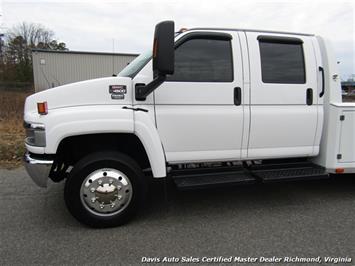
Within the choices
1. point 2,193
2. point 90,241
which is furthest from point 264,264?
point 2,193

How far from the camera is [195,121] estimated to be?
3.32 metres

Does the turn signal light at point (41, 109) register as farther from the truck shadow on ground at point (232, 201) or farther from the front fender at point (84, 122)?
the truck shadow on ground at point (232, 201)

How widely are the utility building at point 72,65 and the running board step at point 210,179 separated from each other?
22.2 metres

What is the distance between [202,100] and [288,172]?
4.82ft

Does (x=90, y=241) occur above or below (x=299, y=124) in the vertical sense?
below

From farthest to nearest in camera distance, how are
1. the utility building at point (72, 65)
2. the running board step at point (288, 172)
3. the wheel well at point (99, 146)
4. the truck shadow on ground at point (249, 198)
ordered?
the utility building at point (72, 65) → the truck shadow on ground at point (249, 198) → the running board step at point (288, 172) → the wheel well at point (99, 146)

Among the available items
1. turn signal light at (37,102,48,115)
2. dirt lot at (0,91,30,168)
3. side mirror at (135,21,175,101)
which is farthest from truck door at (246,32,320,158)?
dirt lot at (0,91,30,168)

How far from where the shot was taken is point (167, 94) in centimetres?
324

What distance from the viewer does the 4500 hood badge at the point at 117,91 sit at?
3146 millimetres

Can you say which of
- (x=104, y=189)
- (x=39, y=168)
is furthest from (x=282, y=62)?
(x=39, y=168)

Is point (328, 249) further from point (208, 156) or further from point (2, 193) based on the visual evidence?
point (2, 193)

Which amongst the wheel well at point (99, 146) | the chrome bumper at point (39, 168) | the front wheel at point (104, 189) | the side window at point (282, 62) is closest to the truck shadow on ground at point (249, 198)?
the front wheel at point (104, 189)

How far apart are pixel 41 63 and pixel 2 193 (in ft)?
76.6

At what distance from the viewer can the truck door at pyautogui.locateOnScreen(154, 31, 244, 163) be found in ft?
10.7
